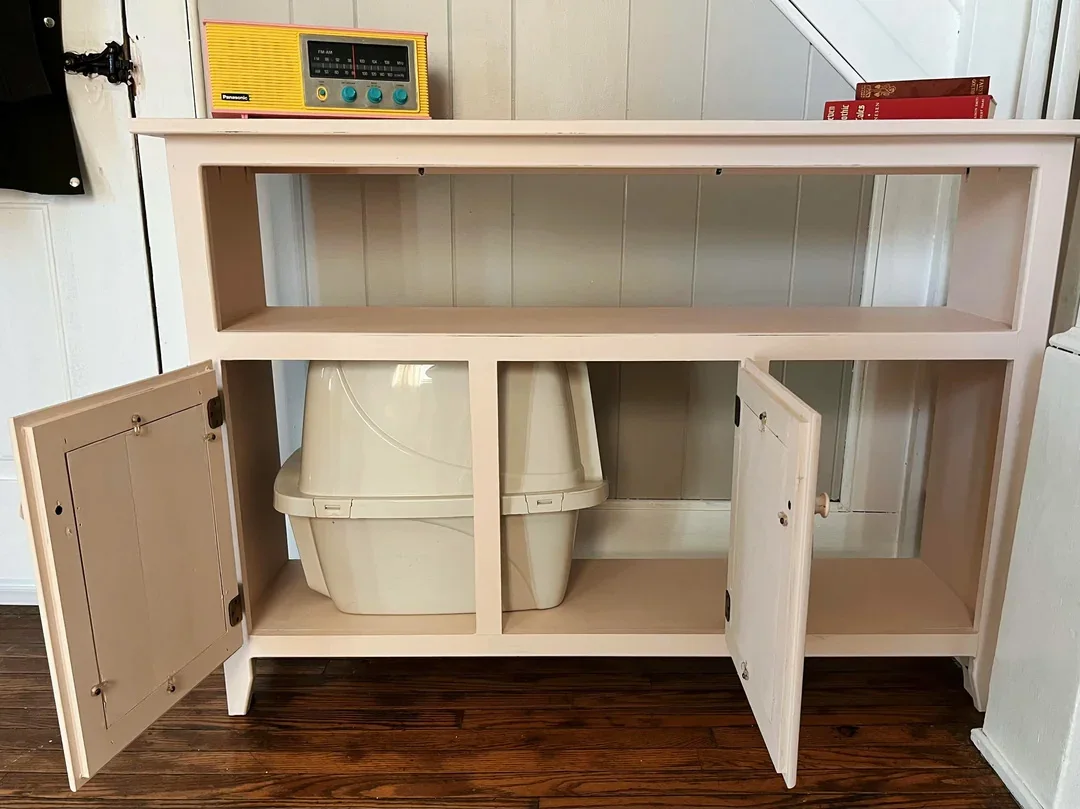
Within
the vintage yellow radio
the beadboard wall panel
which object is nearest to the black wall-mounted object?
the beadboard wall panel

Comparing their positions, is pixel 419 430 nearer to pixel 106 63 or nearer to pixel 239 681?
pixel 239 681

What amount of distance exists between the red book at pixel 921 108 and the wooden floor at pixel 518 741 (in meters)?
0.89

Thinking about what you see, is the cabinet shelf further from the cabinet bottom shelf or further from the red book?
the cabinet bottom shelf

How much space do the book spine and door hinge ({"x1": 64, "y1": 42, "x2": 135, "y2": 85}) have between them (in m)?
1.24

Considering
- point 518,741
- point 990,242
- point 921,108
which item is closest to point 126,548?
point 518,741

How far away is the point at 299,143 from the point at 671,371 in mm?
825

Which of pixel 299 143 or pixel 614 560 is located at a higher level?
pixel 299 143

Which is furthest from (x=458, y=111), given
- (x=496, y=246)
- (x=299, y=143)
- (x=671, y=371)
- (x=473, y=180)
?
(x=671, y=371)

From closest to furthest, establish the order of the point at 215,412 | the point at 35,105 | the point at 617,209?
the point at 215,412, the point at 35,105, the point at 617,209

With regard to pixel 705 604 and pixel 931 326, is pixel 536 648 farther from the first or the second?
pixel 931 326

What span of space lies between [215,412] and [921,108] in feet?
3.41

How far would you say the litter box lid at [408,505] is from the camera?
3.55ft

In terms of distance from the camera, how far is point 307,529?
1159mm

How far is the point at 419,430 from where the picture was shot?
1087 millimetres
